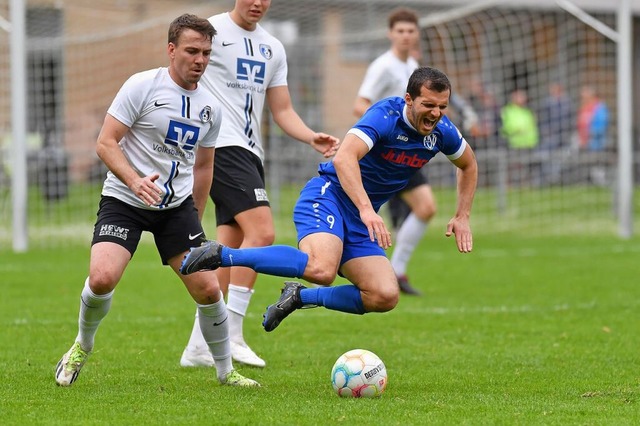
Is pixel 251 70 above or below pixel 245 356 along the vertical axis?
above

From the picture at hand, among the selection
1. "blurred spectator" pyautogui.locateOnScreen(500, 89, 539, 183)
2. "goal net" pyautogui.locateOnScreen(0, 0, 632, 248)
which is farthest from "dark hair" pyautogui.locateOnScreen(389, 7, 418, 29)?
"blurred spectator" pyautogui.locateOnScreen(500, 89, 539, 183)

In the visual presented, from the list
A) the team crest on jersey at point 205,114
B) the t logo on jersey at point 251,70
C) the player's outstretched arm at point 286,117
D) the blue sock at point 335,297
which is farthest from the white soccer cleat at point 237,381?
the t logo on jersey at point 251,70

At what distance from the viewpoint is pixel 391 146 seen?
262 inches

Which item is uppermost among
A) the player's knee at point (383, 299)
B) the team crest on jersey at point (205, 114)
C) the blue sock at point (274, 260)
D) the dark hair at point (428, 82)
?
the dark hair at point (428, 82)

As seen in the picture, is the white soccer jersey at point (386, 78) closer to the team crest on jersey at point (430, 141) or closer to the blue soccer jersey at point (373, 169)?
the blue soccer jersey at point (373, 169)

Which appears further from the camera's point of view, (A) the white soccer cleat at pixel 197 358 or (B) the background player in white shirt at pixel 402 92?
(B) the background player in white shirt at pixel 402 92

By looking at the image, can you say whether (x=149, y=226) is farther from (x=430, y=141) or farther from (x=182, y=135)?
(x=430, y=141)

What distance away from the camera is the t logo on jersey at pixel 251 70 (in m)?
7.54

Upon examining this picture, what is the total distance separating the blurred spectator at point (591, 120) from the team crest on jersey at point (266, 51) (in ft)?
46.7

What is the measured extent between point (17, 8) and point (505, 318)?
27.7 feet

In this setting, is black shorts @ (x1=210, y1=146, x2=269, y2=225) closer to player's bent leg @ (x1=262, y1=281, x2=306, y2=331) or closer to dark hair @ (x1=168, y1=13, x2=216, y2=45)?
player's bent leg @ (x1=262, y1=281, x2=306, y2=331)

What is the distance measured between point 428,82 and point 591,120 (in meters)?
16.5

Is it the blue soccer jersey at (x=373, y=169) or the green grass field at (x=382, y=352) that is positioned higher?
the blue soccer jersey at (x=373, y=169)

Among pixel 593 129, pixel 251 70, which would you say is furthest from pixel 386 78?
pixel 593 129
